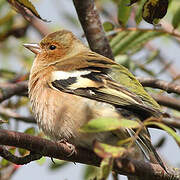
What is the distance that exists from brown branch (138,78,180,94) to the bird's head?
841mm

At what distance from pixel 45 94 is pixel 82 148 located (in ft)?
2.22

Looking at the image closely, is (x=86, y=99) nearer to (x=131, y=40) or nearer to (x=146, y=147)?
(x=146, y=147)

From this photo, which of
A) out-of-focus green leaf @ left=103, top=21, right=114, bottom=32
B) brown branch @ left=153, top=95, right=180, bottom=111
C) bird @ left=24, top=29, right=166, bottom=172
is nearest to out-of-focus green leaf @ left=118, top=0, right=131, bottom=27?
out-of-focus green leaf @ left=103, top=21, right=114, bottom=32

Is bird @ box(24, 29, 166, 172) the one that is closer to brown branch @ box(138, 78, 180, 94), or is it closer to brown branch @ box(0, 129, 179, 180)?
brown branch @ box(0, 129, 179, 180)

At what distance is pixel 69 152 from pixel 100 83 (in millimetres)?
806

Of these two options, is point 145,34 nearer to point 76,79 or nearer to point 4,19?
point 76,79

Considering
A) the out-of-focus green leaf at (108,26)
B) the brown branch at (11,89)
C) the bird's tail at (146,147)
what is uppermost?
the out-of-focus green leaf at (108,26)

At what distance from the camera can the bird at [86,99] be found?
3602mm

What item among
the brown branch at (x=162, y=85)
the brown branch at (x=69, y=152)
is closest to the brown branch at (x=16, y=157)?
the brown branch at (x=69, y=152)

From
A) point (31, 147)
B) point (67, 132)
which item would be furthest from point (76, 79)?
point (31, 147)

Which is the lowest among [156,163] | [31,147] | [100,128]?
[156,163]

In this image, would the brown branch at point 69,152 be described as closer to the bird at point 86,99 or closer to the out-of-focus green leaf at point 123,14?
the bird at point 86,99

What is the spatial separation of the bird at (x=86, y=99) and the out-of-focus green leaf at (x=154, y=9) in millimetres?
654

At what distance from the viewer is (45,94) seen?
413 cm
